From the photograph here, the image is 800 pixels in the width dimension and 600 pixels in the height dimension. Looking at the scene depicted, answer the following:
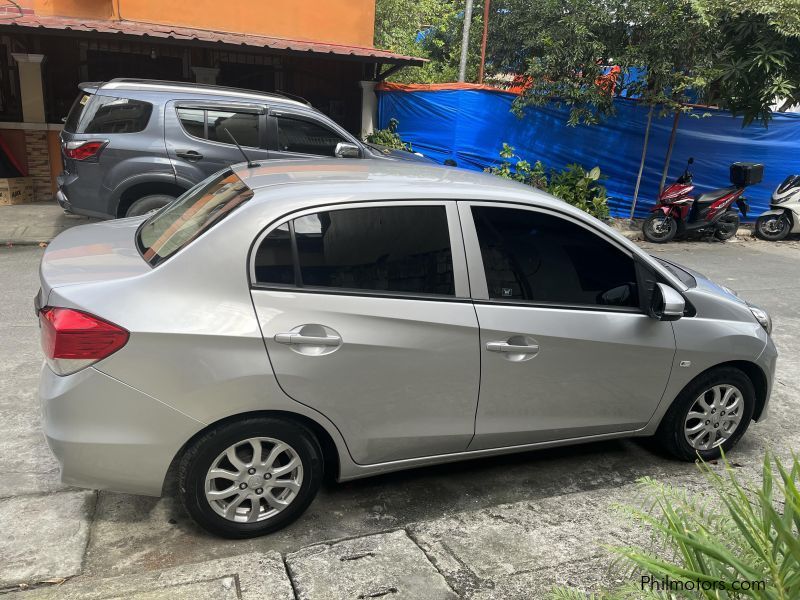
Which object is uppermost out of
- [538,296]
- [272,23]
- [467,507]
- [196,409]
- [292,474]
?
[272,23]

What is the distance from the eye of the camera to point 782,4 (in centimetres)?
938

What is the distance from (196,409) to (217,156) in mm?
5522

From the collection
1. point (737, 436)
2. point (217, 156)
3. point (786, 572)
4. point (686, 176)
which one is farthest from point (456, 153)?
point (786, 572)

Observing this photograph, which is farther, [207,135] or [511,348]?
[207,135]

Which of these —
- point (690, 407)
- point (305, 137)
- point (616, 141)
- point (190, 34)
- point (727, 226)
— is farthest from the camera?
point (616, 141)

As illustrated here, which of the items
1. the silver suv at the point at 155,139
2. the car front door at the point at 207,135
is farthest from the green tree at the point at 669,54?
the car front door at the point at 207,135

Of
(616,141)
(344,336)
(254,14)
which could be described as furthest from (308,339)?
(254,14)

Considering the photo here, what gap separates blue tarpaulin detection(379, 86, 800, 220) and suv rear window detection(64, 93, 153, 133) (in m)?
5.68

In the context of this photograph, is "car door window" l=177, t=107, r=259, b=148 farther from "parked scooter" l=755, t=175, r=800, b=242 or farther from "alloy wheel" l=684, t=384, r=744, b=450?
"parked scooter" l=755, t=175, r=800, b=242

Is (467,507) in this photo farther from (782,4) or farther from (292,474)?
(782,4)

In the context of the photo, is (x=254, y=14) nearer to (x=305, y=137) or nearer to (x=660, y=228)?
(x=305, y=137)

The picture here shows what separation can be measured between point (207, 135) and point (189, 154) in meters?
0.32

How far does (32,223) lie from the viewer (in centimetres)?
951

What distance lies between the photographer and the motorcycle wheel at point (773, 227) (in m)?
11.5
